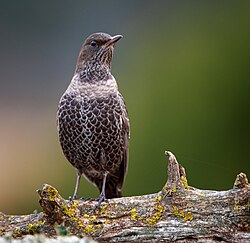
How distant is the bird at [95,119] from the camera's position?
8.16 meters

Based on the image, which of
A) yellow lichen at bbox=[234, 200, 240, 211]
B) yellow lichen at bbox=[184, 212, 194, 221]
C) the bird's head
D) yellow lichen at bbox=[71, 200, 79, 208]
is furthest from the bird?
yellow lichen at bbox=[234, 200, 240, 211]

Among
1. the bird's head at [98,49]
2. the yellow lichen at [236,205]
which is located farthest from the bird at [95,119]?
the yellow lichen at [236,205]

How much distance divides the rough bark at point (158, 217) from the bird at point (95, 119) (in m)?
0.89

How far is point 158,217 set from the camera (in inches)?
276

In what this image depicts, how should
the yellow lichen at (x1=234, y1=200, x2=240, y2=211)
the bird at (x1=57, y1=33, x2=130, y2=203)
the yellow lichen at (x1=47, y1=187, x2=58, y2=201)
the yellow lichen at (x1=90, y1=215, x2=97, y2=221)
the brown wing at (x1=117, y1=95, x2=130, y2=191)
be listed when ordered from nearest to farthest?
the yellow lichen at (x1=47, y1=187, x2=58, y2=201) → the yellow lichen at (x1=234, y1=200, x2=240, y2=211) → the yellow lichen at (x1=90, y1=215, x2=97, y2=221) → the bird at (x1=57, y1=33, x2=130, y2=203) → the brown wing at (x1=117, y1=95, x2=130, y2=191)

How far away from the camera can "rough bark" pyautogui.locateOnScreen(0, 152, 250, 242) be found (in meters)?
6.82

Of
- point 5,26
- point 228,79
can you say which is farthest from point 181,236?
point 5,26

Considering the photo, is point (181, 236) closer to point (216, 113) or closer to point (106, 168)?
point (106, 168)

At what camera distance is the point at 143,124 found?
12.2 m

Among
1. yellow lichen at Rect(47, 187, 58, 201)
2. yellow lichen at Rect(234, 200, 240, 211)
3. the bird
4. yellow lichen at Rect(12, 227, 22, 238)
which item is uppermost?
the bird

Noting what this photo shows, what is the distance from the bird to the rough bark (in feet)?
2.92

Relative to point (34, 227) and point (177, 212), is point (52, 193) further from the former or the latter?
point (177, 212)

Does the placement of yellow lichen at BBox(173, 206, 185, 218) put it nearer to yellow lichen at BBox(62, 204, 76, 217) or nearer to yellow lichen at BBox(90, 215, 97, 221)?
yellow lichen at BBox(90, 215, 97, 221)

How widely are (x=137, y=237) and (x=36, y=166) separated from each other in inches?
295
